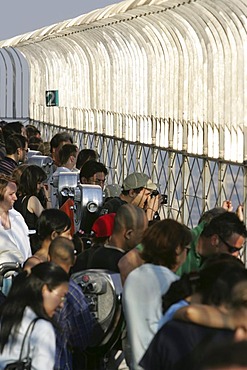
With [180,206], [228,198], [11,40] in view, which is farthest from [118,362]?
[11,40]

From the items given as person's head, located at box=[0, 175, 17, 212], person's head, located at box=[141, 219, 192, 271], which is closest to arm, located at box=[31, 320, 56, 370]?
person's head, located at box=[141, 219, 192, 271]

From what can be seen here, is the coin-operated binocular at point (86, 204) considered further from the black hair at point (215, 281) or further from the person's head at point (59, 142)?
the black hair at point (215, 281)

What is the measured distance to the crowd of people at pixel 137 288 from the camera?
575cm

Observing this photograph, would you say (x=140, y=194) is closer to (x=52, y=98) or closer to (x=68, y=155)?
(x=68, y=155)

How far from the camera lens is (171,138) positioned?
53.9 ft

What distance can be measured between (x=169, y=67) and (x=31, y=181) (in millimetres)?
4151

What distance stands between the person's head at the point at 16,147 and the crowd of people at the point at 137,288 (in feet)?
11.3

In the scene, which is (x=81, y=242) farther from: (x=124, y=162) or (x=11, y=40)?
A: (x=11, y=40)

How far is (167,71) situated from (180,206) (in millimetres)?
1700

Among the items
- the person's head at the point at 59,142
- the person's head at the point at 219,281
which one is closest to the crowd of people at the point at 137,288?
the person's head at the point at 219,281

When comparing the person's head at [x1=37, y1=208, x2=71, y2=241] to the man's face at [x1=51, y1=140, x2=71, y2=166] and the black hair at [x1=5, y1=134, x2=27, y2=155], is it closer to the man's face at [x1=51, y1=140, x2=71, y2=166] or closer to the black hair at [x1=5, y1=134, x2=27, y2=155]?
the black hair at [x1=5, y1=134, x2=27, y2=155]

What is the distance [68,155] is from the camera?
50.3 feet

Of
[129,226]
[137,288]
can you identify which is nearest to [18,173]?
[129,226]

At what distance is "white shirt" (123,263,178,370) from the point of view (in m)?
7.41
